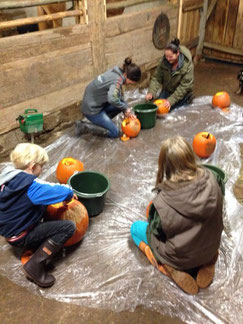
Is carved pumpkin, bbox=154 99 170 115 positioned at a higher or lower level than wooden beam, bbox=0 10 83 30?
lower

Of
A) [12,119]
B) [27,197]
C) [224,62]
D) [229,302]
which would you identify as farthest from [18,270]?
[224,62]

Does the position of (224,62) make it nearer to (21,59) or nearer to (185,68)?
(185,68)

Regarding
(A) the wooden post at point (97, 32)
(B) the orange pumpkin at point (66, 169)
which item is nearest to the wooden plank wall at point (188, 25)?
(A) the wooden post at point (97, 32)

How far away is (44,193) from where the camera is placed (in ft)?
6.57

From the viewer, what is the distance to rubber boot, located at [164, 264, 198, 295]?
2041 millimetres

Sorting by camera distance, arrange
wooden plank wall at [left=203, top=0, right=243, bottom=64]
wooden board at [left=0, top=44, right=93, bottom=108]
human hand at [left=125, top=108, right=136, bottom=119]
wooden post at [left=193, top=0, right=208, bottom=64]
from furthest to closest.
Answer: wooden post at [left=193, top=0, right=208, bottom=64] < wooden plank wall at [left=203, top=0, right=243, bottom=64] < human hand at [left=125, top=108, right=136, bottom=119] < wooden board at [left=0, top=44, right=93, bottom=108]

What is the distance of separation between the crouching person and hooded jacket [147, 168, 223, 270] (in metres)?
0.69

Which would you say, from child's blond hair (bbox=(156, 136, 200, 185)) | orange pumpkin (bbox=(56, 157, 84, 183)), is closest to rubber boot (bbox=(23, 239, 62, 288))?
orange pumpkin (bbox=(56, 157, 84, 183))

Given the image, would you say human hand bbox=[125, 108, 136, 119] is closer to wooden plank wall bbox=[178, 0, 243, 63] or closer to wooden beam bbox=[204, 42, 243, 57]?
wooden plank wall bbox=[178, 0, 243, 63]

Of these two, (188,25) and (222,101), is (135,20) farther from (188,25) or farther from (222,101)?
(188,25)

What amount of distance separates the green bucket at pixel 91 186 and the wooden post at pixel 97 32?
2.28 m

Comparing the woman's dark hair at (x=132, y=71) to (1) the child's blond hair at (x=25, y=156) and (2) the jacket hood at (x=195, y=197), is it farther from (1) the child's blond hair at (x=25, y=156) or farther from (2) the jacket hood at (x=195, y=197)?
(2) the jacket hood at (x=195, y=197)

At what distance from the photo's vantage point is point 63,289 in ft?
7.00

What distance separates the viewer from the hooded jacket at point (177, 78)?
4434mm
